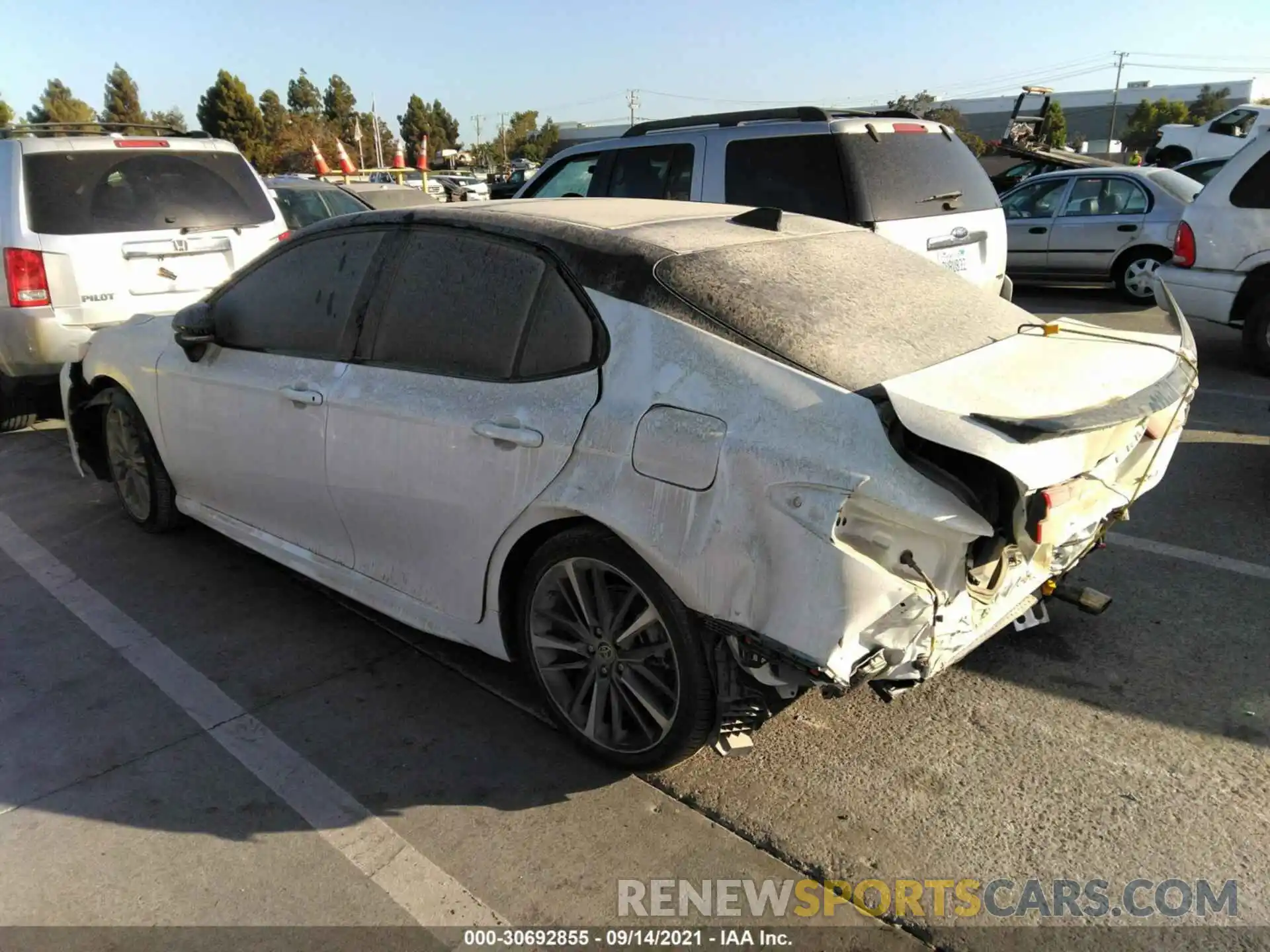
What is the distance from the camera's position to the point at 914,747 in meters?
3.10

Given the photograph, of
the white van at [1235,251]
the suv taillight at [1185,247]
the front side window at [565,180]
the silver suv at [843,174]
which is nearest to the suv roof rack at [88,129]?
the front side window at [565,180]

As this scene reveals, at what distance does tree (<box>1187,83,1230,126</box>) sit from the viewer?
226ft

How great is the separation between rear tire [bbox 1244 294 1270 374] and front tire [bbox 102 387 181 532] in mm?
7855

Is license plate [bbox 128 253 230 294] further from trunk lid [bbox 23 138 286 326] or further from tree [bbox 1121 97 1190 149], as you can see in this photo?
tree [bbox 1121 97 1190 149]

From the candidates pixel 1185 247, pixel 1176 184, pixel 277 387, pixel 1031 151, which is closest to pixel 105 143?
pixel 277 387

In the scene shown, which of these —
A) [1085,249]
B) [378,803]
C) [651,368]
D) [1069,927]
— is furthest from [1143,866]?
[1085,249]

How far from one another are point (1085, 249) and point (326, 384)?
10.0m

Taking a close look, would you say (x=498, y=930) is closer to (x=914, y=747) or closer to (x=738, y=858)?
(x=738, y=858)

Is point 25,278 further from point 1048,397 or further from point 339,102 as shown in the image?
point 339,102

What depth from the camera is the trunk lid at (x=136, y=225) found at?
20.0 ft

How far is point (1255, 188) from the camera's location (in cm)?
747

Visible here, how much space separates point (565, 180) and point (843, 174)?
2801 millimetres

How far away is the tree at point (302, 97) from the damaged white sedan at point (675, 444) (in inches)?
3651

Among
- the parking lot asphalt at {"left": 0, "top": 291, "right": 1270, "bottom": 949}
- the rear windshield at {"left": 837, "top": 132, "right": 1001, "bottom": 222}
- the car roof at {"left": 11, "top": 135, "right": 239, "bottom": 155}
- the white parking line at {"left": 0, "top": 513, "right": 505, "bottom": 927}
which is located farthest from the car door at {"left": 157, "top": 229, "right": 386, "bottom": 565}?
the rear windshield at {"left": 837, "top": 132, "right": 1001, "bottom": 222}
